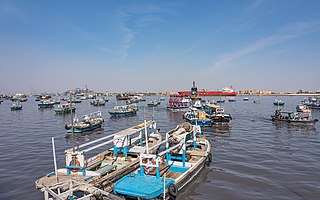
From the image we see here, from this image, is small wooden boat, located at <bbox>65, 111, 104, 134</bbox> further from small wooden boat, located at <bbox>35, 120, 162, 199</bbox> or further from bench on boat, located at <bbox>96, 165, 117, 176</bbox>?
bench on boat, located at <bbox>96, 165, 117, 176</bbox>

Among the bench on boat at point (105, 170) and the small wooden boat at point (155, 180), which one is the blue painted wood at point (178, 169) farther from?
the bench on boat at point (105, 170)

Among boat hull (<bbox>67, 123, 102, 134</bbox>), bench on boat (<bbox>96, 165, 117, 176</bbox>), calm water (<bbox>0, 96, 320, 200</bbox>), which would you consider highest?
bench on boat (<bbox>96, 165, 117, 176</bbox>)

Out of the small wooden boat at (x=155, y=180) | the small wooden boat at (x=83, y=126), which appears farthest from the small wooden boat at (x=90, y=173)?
the small wooden boat at (x=83, y=126)

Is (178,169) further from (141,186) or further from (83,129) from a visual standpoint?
(83,129)

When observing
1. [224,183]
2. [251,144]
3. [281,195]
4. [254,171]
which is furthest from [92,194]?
[251,144]

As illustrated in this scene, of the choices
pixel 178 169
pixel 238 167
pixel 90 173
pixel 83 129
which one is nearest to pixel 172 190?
pixel 178 169

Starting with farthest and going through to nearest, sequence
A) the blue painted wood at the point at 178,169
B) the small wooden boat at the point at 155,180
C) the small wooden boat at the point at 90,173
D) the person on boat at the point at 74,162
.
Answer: the blue painted wood at the point at 178,169 < the person on boat at the point at 74,162 < the small wooden boat at the point at 155,180 < the small wooden boat at the point at 90,173

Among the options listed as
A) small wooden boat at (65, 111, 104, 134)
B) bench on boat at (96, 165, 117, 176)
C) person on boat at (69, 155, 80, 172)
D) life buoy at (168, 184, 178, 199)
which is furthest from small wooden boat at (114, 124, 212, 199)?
small wooden boat at (65, 111, 104, 134)

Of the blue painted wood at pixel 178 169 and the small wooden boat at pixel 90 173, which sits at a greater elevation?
the small wooden boat at pixel 90 173

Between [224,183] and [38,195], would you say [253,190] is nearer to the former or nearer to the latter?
[224,183]

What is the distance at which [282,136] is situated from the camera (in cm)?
3228

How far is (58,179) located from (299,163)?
22257 mm

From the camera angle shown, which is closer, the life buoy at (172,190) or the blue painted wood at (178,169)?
the life buoy at (172,190)

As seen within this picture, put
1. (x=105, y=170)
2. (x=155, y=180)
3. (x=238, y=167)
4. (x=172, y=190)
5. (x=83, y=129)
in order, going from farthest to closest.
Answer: (x=83, y=129)
(x=238, y=167)
(x=105, y=170)
(x=155, y=180)
(x=172, y=190)
